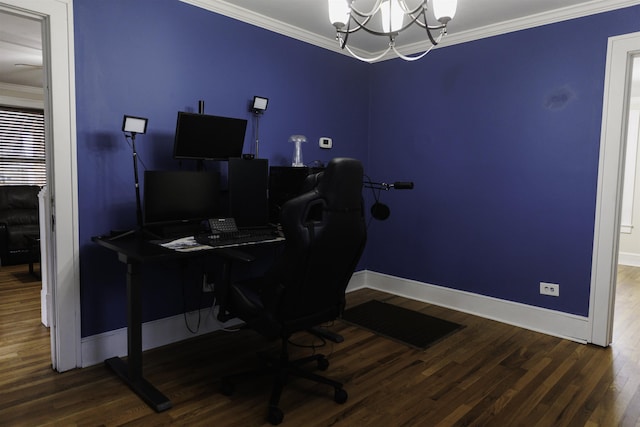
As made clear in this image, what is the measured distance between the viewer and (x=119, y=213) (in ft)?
8.98

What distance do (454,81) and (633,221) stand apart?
4.00 meters

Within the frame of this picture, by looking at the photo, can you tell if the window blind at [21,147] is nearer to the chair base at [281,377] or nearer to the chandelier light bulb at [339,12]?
the chair base at [281,377]

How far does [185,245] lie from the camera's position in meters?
2.44

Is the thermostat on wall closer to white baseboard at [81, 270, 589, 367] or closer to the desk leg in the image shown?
white baseboard at [81, 270, 589, 367]

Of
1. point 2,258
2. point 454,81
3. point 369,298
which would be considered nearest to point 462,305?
point 369,298

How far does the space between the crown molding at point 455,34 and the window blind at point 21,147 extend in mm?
4698

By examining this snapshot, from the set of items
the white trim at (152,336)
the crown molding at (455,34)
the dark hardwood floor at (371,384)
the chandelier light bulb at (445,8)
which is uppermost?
the crown molding at (455,34)

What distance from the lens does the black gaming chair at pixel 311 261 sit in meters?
1.98

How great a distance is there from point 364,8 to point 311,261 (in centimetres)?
219

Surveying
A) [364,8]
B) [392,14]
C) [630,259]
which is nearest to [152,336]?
[392,14]

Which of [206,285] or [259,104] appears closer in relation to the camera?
[206,285]

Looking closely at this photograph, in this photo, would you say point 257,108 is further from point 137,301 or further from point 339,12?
point 137,301

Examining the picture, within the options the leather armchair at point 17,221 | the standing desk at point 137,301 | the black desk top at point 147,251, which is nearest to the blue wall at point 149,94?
the black desk top at point 147,251

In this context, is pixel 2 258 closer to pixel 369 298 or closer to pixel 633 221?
pixel 369 298
